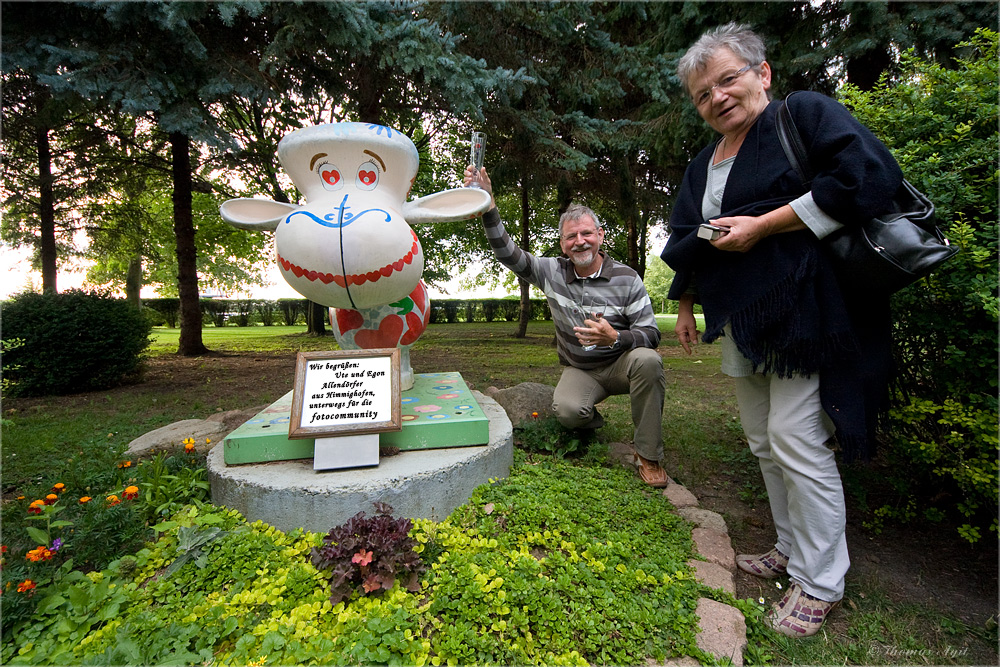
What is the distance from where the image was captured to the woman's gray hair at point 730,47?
1790 millimetres

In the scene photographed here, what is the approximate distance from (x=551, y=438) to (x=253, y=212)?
2253 millimetres

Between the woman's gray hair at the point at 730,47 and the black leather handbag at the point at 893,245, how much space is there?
41 centimetres

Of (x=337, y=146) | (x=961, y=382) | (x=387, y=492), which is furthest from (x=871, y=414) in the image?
(x=337, y=146)

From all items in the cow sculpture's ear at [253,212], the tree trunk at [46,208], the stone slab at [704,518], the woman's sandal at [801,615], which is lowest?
the woman's sandal at [801,615]

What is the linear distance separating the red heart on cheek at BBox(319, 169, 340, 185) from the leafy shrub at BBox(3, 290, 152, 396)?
5161 millimetres

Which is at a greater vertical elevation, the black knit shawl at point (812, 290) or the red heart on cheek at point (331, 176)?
the red heart on cheek at point (331, 176)

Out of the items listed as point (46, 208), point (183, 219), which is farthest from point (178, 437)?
point (46, 208)

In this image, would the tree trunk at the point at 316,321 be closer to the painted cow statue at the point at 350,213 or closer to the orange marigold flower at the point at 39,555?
the painted cow statue at the point at 350,213

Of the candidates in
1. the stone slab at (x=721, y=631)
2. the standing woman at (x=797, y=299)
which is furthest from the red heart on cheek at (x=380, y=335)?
the stone slab at (x=721, y=631)

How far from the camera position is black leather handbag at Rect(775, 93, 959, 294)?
1521 mm

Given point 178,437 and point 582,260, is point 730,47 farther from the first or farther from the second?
point 178,437

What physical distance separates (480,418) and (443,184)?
11.1m

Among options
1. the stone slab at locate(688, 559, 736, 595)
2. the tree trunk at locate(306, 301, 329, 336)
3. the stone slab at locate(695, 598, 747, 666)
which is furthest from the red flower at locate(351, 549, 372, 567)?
the tree trunk at locate(306, 301, 329, 336)

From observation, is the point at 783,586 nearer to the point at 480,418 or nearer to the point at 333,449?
the point at 480,418
